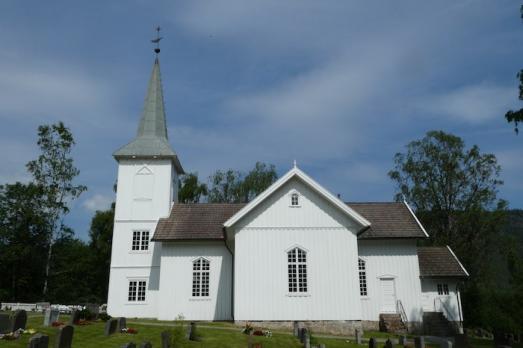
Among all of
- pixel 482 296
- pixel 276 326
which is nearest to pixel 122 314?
pixel 276 326

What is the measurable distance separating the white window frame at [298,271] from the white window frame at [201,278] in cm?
598

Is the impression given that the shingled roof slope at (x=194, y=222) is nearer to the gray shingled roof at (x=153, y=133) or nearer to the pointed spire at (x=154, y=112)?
the gray shingled roof at (x=153, y=133)

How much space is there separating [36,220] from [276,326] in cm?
2855

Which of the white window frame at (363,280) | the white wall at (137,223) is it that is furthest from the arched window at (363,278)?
the white wall at (137,223)

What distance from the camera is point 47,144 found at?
139ft

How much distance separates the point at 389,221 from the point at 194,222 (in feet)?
40.8

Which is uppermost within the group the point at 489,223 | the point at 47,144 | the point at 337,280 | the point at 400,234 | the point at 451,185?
the point at 47,144

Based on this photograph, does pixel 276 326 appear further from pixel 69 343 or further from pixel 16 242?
pixel 16 242

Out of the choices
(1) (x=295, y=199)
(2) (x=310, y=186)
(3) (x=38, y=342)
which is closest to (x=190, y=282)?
(1) (x=295, y=199)

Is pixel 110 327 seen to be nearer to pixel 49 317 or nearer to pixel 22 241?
pixel 49 317

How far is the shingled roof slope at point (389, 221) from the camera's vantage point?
28.1 m

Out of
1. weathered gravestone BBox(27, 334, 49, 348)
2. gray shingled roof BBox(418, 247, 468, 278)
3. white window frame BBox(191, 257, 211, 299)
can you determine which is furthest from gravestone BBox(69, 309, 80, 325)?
gray shingled roof BBox(418, 247, 468, 278)

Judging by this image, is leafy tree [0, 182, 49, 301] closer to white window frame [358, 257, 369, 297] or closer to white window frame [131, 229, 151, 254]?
white window frame [131, 229, 151, 254]

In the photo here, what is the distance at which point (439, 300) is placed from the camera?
2847cm
